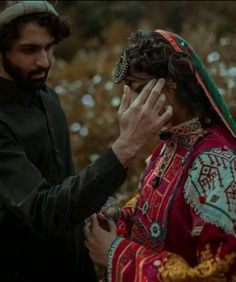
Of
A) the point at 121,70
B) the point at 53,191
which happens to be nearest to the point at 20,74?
the point at 121,70

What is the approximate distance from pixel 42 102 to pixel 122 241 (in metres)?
0.76

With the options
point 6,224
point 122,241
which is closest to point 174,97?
point 122,241

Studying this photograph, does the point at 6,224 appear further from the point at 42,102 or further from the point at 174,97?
the point at 174,97

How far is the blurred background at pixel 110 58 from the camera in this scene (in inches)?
249

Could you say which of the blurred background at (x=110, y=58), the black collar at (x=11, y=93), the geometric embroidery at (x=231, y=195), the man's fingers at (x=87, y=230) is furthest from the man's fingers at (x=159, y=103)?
the blurred background at (x=110, y=58)

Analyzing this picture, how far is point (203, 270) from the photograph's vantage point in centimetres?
219

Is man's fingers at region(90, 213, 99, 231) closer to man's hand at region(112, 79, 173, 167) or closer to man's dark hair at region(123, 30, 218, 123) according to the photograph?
man's hand at region(112, 79, 173, 167)

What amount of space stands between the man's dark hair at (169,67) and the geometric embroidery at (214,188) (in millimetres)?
214

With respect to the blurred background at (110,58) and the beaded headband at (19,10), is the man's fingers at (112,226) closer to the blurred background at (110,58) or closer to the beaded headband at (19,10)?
the beaded headband at (19,10)

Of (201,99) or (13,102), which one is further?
(13,102)

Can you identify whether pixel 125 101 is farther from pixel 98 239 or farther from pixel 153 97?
pixel 98 239

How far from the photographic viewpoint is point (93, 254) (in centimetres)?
253

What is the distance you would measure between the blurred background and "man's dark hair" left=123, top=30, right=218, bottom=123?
0.84 m

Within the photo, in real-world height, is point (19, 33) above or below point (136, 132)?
above
